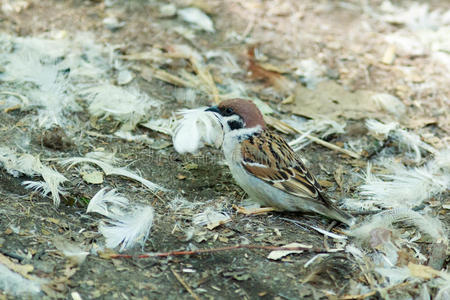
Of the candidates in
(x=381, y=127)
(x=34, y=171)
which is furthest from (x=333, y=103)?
(x=34, y=171)

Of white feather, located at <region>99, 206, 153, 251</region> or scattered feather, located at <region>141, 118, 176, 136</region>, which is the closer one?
white feather, located at <region>99, 206, 153, 251</region>

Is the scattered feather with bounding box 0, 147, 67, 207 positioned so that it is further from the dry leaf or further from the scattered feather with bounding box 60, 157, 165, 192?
the dry leaf

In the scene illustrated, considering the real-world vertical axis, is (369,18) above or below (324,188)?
above

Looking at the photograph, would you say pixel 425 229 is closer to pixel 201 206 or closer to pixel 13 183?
pixel 201 206

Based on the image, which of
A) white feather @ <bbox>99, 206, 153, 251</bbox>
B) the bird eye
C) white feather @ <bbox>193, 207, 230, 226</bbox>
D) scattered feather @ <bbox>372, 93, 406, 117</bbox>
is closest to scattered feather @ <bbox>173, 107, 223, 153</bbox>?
the bird eye

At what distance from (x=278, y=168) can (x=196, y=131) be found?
43.5 inches

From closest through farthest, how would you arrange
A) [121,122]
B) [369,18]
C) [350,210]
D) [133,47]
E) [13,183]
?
[13,183] < [350,210] < [121,122] < [133,47] < [369,18]

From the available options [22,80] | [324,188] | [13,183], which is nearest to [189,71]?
[22,80]

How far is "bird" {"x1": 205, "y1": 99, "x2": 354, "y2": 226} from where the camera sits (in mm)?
4906

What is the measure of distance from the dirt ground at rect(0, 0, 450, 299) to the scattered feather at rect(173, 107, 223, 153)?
0.40 ft

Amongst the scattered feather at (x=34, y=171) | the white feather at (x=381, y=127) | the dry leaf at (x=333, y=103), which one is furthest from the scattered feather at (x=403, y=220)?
the scattered feather at (x=34, y=171)

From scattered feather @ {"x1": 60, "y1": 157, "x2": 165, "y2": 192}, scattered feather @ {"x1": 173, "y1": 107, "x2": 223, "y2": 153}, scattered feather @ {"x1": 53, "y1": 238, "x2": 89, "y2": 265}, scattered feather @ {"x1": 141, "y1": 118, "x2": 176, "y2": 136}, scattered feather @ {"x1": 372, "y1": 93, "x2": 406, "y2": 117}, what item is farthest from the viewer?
scattered feather @ {"x1": 372, "y1": 93, "x2": 406, "y2": 117}

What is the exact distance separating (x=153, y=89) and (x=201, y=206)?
6.76 feet

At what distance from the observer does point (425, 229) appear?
4.67 meters
